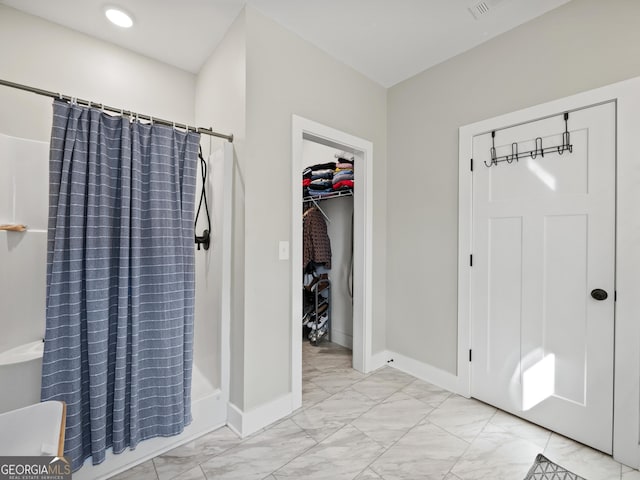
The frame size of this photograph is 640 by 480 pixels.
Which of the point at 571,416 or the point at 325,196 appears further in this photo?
the point at 325,196

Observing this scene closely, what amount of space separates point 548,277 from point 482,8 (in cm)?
176

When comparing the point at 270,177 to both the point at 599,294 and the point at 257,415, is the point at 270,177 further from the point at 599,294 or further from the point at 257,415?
the point at 599,294

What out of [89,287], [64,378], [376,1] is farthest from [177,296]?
[376,1]

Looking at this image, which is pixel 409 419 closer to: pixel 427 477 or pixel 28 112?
pixel 427 477

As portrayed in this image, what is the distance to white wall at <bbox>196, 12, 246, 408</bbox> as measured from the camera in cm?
188

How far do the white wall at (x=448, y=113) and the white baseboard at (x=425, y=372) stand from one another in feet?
0.16

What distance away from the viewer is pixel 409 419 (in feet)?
6.48

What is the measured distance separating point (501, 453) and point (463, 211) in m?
1.56

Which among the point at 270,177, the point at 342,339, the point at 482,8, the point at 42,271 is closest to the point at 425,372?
the point at 342,339

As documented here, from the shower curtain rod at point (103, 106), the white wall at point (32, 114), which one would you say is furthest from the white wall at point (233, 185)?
the white wall at point (32, 114)

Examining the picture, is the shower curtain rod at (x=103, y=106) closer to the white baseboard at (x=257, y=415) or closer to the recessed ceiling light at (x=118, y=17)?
the recessed ceiling light at (x=118, y=17)

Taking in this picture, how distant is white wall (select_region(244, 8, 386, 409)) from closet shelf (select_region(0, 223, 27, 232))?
1.50 m

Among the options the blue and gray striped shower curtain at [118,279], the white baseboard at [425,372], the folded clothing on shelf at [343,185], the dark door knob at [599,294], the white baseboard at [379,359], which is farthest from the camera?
the folded clothing on shelf at [343,185]

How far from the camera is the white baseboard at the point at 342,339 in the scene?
3295 millimetres
